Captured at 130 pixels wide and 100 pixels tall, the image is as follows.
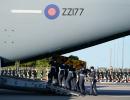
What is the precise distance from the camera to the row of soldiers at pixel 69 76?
78.8 feet

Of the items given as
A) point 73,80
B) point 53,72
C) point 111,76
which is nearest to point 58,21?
point 53,72

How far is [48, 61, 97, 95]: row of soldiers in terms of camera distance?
24031mm

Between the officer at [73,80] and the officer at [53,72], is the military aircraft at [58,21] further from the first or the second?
the officer at [73,80]

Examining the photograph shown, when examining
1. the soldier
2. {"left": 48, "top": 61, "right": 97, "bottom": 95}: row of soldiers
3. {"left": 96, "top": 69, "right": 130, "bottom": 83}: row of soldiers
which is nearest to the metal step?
{"left": 48, "top": 61, "right": 97, "bottom": 95}: row of soldiers

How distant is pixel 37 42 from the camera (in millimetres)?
22406

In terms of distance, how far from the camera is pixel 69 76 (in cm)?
2414

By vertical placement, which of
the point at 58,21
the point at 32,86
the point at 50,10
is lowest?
the point at 32,86

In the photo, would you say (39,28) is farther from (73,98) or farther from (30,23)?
(73,98)

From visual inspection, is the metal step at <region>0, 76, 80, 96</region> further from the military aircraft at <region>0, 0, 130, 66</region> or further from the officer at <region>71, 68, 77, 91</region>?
the military aircraft at <region>0, 0, 130, 66</region>

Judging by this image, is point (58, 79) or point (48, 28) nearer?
point (48, 28)

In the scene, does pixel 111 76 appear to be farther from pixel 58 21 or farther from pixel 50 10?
pixel 50 10

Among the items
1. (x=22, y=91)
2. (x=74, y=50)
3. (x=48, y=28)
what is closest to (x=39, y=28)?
(x=48, y=28)

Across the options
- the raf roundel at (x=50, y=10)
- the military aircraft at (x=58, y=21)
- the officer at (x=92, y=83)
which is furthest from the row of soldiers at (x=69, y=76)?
the raf roundel at (x=50, y=10)

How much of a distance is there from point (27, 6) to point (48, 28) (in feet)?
4.38
